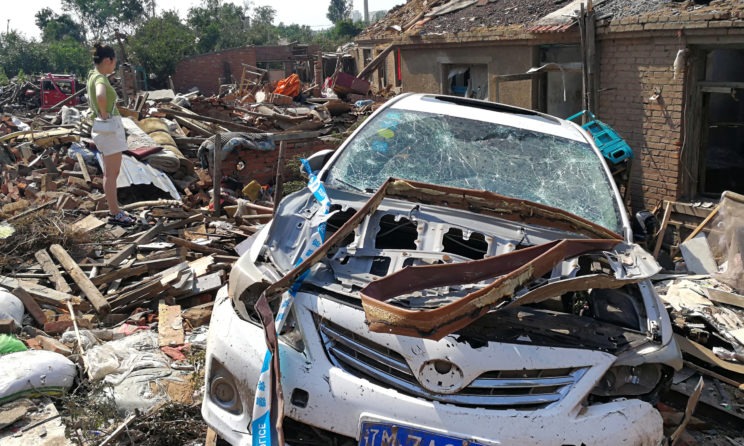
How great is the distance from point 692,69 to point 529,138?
5324mm

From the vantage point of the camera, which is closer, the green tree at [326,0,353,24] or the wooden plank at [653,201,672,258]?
the wooden plank at [653,201,672,258]

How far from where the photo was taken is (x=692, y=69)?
878 cm

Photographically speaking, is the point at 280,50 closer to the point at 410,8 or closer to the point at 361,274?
the point at 410,8

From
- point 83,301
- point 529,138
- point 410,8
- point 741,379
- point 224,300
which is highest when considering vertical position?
point 410,8

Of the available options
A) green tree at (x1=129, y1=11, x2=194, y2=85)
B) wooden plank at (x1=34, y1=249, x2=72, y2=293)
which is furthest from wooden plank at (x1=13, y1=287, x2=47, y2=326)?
green tree at (x1=129, y1=11, x2=194, y2=85)

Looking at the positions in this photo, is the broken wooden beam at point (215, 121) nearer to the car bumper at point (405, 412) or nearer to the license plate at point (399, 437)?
the car bumper at point (405, 412)

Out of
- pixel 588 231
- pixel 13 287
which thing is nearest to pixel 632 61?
pixel 588 231

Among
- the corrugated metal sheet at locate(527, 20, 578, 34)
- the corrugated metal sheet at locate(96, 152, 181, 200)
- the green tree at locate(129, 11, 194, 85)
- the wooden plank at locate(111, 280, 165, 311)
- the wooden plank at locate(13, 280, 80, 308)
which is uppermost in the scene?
the green tree at locate(129, 11, 194, 85)

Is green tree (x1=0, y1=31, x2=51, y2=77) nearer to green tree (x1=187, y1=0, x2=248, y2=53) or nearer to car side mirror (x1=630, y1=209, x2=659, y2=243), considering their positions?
green tree (x1=187, y1=0, x2=248, y2=53)

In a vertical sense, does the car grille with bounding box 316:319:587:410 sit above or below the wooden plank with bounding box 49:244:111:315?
above

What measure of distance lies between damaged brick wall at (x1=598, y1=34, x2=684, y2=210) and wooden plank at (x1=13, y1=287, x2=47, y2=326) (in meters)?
8.14

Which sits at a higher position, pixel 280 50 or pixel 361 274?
pixel 280 50

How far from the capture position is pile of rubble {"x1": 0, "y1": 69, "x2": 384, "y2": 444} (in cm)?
407

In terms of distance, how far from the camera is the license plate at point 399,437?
2.73m
